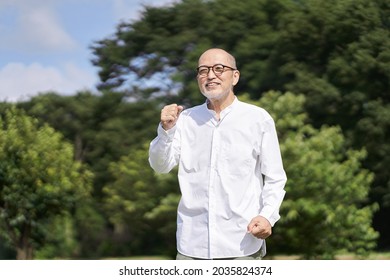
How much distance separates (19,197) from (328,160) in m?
5.95

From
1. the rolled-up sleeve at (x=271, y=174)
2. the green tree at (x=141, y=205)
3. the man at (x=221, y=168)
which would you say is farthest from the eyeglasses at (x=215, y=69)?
the green tree at (x=141, y=205)

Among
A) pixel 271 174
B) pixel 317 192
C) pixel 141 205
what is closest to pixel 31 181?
pixel 141 205

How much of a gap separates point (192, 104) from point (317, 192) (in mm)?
3505

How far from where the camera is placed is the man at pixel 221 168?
2.54 m

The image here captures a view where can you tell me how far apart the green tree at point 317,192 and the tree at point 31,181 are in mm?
4227

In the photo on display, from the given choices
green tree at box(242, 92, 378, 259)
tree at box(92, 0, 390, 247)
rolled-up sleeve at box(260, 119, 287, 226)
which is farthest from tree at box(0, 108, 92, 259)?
rolled-up sleeve at box(260, 119, 287, 226)

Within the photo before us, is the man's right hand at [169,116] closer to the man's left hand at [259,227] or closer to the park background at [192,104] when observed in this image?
the man's left hand at [259,227]

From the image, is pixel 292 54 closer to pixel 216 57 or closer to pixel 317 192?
pixel 317 192

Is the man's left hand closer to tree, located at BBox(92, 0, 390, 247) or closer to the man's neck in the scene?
the man's neck

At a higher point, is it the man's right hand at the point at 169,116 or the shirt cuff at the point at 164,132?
the man's right hand at the point at 169,116

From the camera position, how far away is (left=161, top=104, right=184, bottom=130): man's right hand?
8.38ft

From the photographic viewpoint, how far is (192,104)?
1580cm
